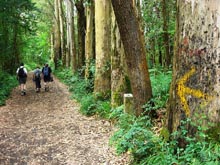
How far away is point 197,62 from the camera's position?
5.05 metres

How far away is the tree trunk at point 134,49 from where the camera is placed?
21.8ft

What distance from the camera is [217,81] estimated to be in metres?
4.90

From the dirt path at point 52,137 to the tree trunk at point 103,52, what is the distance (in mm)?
1411

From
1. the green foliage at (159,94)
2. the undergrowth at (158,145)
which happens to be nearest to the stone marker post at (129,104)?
the undergrowth at (158,145)

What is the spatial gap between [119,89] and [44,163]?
12.4ft

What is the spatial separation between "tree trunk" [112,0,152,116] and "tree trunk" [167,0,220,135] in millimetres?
1564

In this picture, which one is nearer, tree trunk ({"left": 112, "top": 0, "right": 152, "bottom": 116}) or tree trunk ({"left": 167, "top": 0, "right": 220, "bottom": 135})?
tree trunk ({"left": 167, "top": 0, "right": 220, "bottom": 135})

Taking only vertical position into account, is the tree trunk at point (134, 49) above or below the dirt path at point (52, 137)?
above

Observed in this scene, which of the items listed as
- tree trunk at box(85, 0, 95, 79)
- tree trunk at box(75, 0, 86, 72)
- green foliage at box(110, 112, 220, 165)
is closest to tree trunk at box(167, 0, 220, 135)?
green foliage at box(110, 112, 220, 165)

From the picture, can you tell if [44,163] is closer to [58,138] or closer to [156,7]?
[58,138]

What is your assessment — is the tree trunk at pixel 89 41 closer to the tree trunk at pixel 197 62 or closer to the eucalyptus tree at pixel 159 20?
the eucalyptus tree at pixel 159 20

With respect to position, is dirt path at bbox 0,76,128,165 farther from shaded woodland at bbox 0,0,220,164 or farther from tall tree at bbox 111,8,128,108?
tall tree at bbox 111,8,128,108

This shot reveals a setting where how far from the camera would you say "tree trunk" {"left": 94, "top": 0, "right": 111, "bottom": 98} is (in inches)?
491

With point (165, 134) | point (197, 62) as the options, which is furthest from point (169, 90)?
point (197, 62)
